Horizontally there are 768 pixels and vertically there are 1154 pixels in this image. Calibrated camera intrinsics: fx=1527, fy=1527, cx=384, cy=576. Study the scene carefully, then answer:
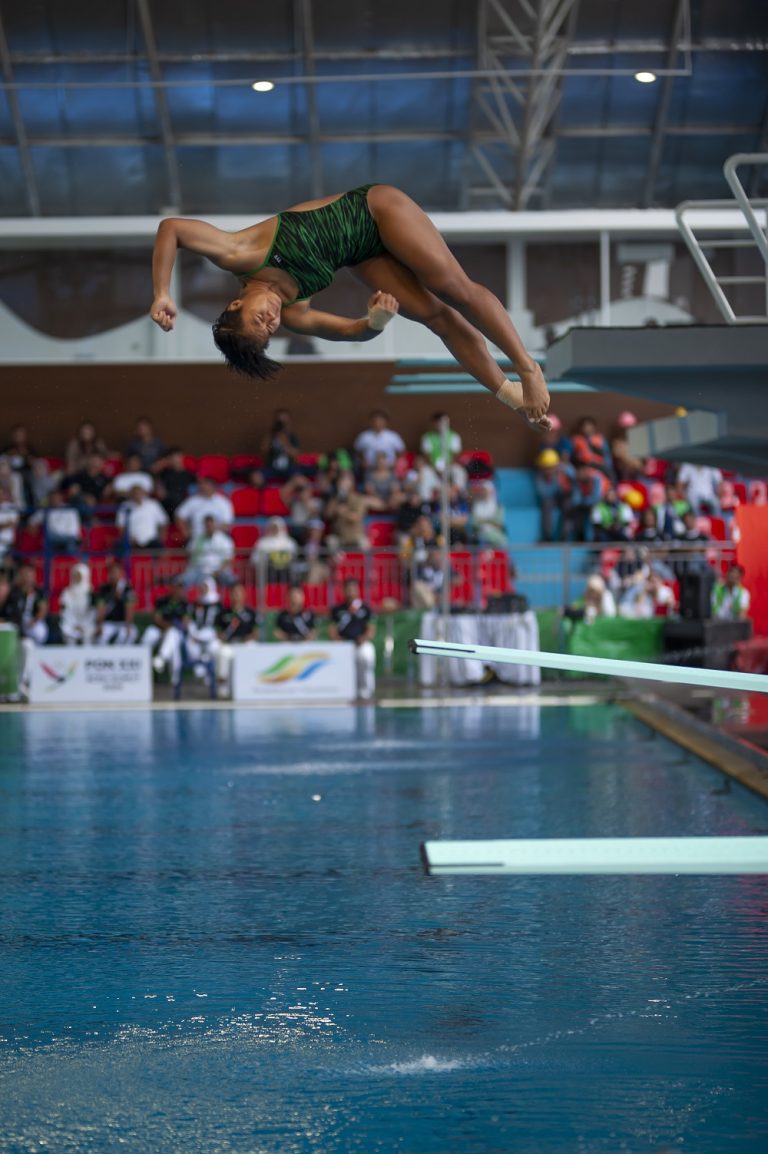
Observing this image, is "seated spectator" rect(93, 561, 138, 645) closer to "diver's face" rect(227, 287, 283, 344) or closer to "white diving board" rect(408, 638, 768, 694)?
"white diving board" rect(408, 638, 768, 694)

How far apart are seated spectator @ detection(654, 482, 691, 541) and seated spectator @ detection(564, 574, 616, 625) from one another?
1232 mm

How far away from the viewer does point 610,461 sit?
65.7 ft

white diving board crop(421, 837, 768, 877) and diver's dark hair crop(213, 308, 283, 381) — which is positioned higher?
diver's dark hair crop(213, 308, 283, 381)

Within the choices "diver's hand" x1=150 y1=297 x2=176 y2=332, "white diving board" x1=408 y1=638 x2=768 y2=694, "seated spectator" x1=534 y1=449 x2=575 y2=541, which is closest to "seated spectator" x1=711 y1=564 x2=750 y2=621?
"seated spectator" x1=534 y1=449 x2=575 y2=541

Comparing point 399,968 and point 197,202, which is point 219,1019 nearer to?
point 399,968

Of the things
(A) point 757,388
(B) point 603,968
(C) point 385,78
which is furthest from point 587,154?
(B) point 603,968

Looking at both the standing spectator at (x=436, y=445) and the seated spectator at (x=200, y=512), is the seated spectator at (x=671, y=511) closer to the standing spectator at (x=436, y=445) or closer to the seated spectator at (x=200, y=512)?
the standing spectator at (x=436, y=445)

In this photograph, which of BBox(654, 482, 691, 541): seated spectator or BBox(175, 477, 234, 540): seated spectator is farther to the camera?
BBox(654, 482, 691, 541): seated spectator

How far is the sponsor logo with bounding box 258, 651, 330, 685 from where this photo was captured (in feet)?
62.3

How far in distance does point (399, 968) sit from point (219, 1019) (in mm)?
1070

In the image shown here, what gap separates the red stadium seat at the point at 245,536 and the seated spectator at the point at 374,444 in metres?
1.76

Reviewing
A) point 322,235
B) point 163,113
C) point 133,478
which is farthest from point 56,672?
point 322,235

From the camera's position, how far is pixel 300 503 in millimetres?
19984

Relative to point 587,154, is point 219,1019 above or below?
below
